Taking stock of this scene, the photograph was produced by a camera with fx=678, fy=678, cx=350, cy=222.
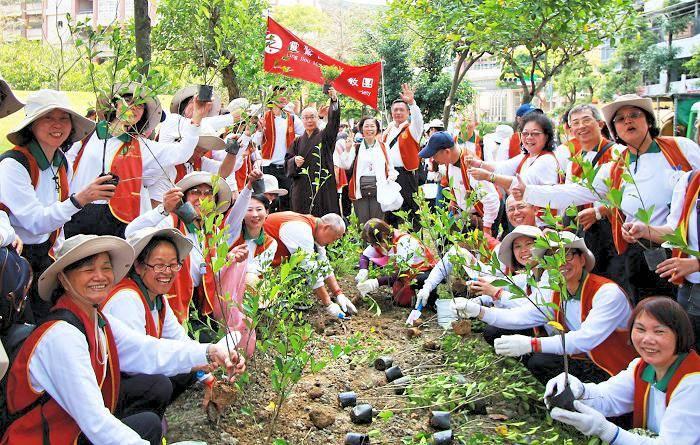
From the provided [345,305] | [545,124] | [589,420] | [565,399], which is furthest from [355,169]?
[589,420]

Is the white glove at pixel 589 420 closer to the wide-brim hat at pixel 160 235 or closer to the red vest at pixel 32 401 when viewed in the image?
the wide-brim hat at pixel 160 235

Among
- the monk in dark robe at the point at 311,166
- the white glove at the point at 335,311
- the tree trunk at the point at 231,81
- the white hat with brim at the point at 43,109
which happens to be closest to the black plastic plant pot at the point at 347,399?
the white glove at the point at 335,311

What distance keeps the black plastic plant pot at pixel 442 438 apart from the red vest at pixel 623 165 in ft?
4.71

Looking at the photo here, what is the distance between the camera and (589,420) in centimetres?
288

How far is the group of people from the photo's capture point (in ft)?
8.25

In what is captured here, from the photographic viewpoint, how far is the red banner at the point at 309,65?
736 cm

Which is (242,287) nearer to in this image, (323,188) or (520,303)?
(520,303)

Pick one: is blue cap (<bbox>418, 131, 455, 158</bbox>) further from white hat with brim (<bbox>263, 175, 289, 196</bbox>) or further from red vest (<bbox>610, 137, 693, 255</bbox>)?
red vest (<bbox>610, 137, 693, 255</bbox>)

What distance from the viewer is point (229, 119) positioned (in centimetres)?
570

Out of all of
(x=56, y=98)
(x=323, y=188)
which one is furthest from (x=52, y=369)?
(x=323, y=188)

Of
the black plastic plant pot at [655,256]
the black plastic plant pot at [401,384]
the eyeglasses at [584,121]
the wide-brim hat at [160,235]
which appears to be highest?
the eyeglasses at [584,121]

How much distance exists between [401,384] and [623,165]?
1.76 m

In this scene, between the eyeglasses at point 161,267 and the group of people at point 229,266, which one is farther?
the eyeglasses at point 161,267

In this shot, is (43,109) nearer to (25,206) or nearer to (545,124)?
(25,206)
